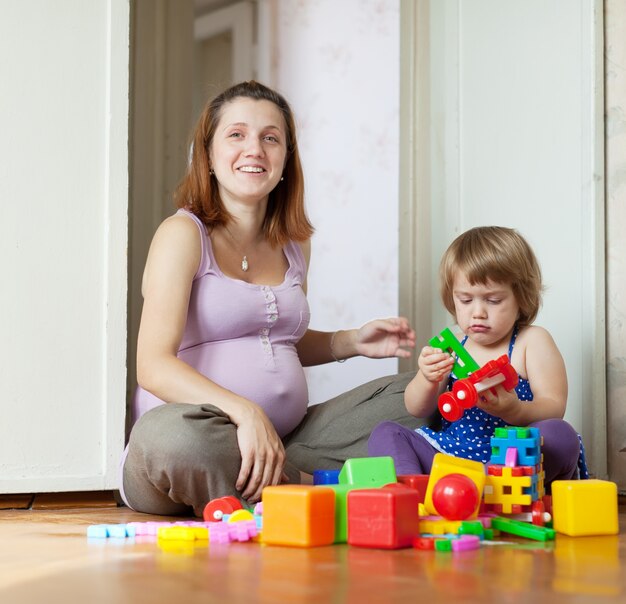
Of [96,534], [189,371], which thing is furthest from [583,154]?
[96,534]

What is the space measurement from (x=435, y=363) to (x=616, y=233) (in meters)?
0.54

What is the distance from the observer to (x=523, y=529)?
1176mm

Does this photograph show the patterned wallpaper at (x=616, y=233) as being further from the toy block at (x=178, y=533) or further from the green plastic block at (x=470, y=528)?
the toy block at (x=178, y=533)

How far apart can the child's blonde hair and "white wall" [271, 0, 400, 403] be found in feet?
2.64

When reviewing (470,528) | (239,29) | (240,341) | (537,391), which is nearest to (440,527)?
(470,528)

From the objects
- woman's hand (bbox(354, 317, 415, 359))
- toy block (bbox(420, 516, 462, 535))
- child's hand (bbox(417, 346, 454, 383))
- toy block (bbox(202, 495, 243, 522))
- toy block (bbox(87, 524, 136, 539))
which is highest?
woman's hand (bbox(354, 317, 415, 359))

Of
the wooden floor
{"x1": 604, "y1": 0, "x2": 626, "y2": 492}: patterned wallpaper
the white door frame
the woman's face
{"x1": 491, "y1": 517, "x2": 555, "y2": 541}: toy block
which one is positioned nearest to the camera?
the wooden floor

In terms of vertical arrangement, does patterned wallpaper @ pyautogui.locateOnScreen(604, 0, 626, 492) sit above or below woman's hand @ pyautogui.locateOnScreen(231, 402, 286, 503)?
above

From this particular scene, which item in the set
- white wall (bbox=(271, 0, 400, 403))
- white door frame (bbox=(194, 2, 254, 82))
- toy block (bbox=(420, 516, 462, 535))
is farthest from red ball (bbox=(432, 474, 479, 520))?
white door frame (bbox=(194, 2, 254, 82))

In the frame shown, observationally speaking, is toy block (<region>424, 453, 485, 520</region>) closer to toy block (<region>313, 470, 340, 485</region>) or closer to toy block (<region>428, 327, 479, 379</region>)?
toy block (<region>313, 470, 340, 485</region>)

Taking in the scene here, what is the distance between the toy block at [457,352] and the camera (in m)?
1.47

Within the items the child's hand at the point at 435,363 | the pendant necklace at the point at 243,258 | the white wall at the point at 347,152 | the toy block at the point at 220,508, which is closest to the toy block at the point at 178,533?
the toy block at the point at 220,508

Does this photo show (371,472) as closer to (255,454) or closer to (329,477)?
(329,477)

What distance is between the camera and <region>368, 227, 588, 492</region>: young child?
1.54 metres
